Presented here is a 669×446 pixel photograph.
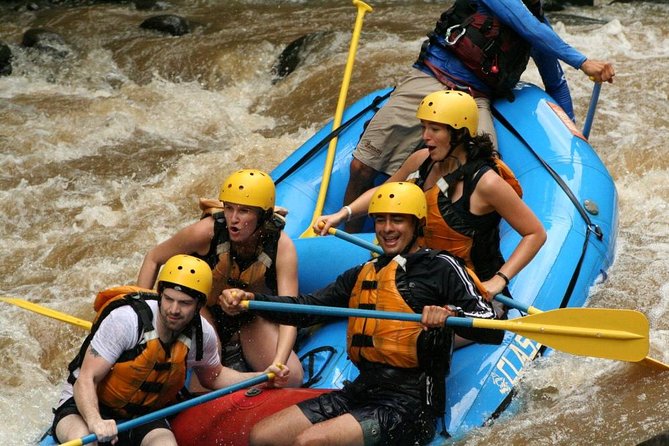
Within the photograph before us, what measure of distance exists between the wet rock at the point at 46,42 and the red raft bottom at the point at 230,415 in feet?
21.6

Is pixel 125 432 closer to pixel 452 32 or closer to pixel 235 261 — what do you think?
pixel 235 261

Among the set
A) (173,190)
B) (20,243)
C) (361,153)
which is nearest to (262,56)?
(173,190)

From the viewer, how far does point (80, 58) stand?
392 inches

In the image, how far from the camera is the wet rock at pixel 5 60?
9.60 metres

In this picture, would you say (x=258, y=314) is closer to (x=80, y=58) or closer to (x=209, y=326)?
(x=209, y=326)

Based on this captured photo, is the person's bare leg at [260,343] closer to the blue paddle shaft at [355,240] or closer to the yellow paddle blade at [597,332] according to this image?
the blue paddle shaft at [355,240]

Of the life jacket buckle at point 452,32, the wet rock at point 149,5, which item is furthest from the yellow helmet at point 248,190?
the wet rock at point 149,5

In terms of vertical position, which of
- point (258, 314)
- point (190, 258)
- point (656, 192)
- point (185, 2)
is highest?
point (190, 258)

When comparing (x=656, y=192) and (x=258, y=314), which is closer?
(x=258, y=314)

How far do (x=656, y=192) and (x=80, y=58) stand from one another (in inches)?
213

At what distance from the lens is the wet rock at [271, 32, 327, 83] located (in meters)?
9.35

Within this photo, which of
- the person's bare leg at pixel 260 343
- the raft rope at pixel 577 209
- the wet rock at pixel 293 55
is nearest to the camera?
the person's bare leg at pixel 260 343

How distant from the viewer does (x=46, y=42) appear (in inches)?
395

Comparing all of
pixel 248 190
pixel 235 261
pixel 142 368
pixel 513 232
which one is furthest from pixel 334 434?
pixel 513 232
